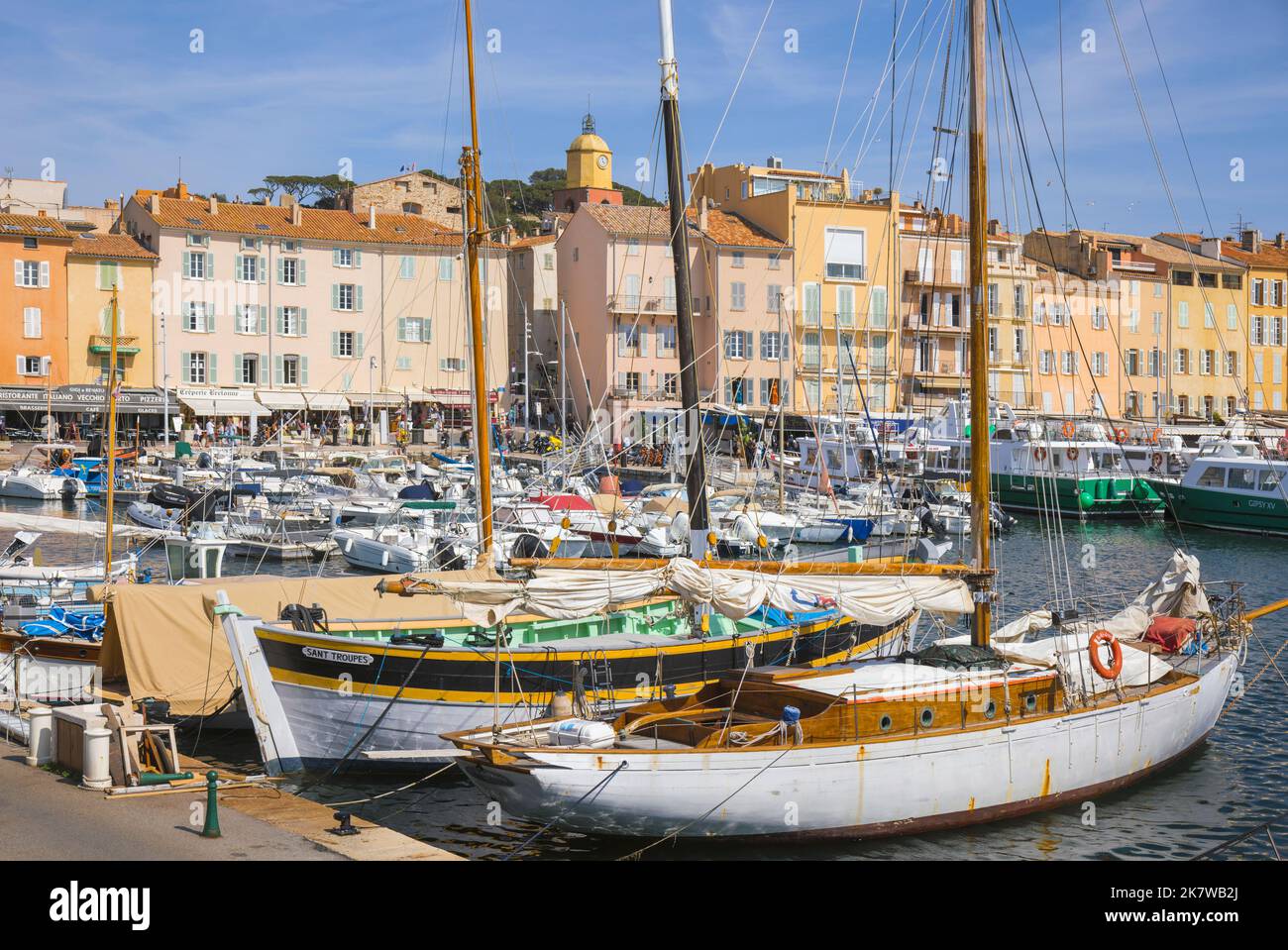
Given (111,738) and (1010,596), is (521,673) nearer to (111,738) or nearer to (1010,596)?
(111,738)

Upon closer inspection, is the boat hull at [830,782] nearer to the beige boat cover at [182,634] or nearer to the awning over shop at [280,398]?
the beige boat cover at [182,634]

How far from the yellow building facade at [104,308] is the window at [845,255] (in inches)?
1404

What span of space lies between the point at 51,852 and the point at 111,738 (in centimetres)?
289

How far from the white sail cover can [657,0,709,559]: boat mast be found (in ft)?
8.01

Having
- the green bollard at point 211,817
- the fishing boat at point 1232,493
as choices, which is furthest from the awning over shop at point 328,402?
the green bollard at point 211,817

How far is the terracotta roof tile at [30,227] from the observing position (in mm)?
66438

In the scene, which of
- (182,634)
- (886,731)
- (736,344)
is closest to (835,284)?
(736,344)

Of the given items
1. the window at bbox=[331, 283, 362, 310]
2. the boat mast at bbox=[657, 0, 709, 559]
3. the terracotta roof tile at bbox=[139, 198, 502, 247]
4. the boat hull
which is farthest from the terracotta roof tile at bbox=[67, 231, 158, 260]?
the boat hull

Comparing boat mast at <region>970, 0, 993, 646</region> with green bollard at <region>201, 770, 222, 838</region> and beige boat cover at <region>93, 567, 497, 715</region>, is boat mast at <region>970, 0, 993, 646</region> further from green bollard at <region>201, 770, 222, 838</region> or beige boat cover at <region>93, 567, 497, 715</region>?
green bollard at <region>201, 770, 222, 838</region>

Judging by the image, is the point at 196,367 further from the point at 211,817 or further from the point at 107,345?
the point at 211,817

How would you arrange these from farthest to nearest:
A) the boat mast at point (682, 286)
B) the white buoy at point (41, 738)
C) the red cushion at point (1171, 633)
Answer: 1. the boat mast at point (682, 286)
2. the red cushion at point (1171, 633)
3. the white buoy at point (41, 738)
